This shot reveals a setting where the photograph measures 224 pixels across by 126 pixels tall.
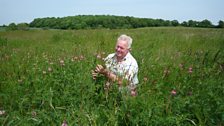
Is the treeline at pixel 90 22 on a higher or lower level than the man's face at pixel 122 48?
lower

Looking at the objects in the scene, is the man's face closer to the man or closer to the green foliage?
the man

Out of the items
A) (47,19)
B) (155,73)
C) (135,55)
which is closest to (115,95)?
(155,73)

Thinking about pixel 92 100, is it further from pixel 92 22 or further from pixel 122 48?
pixel 92 22

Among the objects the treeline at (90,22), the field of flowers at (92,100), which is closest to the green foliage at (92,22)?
the treeline at (90,22)

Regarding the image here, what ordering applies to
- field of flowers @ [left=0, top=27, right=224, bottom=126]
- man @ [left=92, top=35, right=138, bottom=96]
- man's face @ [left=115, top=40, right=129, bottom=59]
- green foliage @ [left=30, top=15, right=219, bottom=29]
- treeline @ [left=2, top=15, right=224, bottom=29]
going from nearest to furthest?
1. field of flowers @ [left=0, top=27, right=224, bottom=126]
2. man @ [left=92, top=35, right=138, bottom=96]
3. man's face @ [left=115, top=40, right=129, bottom=59]
4. treeline @ [left=2, top=15, right=224, bottom=29]
5. green foliage @ [left=30, top=15, right=219, bottom=29]

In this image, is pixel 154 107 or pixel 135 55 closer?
pixel 154 107

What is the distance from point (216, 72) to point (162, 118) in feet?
6.39

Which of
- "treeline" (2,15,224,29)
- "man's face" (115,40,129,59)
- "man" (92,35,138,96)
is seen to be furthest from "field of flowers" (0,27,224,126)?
"treeline" (2,15,224,29)

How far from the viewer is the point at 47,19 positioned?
130 feet

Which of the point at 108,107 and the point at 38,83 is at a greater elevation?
the point at 38,83

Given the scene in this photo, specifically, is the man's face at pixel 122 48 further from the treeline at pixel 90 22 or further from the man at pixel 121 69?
the treeline at pixel 90 22

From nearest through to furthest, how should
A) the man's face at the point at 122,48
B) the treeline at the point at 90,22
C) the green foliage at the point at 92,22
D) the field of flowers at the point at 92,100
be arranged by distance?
1. the field of flowers at the point at 92,100
2. the man's face at the point at 122,48
3. the treeline at the point at 90,22
4. the green foliage at the point at 92,22

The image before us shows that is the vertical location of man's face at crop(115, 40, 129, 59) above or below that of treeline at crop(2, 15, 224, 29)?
above

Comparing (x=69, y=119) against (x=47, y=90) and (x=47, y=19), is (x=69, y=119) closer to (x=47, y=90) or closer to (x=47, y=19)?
(x=47, y=90)
